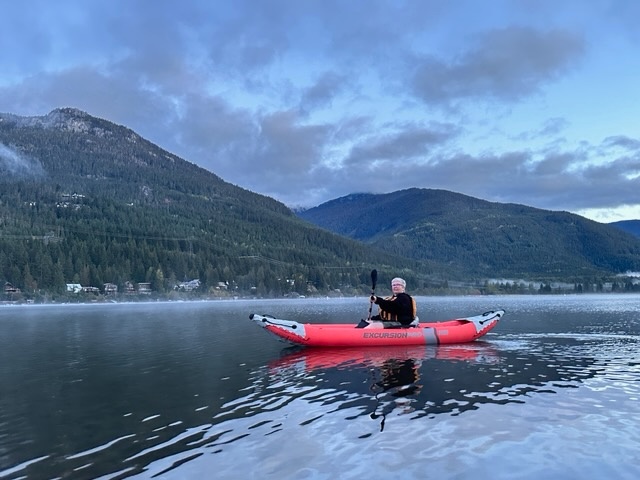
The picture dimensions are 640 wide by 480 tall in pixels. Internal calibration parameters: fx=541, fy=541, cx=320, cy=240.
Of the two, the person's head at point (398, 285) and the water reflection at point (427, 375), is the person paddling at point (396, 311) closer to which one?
the person's head at point (398, 285)

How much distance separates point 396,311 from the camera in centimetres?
3000

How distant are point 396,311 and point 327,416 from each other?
1598cm

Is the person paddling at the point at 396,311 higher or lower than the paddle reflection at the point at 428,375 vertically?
higher

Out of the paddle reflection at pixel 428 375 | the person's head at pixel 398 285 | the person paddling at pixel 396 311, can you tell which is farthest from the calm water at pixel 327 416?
the person's head at pixel 398 285

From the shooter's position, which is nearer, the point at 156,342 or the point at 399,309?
A: the point at 399,309

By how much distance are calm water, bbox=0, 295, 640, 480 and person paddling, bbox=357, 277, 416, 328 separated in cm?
236

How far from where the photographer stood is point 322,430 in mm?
13242

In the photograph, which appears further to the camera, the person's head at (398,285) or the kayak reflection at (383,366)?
the person's head at (398,285)

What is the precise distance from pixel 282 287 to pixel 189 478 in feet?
617

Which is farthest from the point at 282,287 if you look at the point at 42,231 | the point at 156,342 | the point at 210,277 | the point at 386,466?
the point at 386,466

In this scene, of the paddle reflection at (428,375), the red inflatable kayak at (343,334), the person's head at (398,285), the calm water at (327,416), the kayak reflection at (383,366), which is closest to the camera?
the calm water at (327,416)

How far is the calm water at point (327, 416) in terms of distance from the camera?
10.9 metres

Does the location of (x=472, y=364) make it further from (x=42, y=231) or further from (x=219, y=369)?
→ (x=42, y=231)

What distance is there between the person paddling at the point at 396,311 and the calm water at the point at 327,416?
7.75 feet
